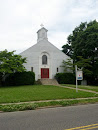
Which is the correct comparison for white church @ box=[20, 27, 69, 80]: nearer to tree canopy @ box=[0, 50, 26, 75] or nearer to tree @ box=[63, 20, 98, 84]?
tree canopy @ box=[0, 50, 26, 75]

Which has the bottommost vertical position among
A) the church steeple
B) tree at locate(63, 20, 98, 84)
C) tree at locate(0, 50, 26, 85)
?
tree at locate(0, 50, 26, 85)

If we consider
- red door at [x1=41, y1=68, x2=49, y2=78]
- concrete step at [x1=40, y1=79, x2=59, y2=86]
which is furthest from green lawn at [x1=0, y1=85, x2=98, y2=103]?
red door at [x1=41, y1=68, x2=49, y2=78]

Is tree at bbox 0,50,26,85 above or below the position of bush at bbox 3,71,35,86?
above

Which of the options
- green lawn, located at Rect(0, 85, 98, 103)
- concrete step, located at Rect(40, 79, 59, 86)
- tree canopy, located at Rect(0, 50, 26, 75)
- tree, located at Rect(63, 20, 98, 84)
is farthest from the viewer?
tree, located at Rect(63, 20, 98, 84)

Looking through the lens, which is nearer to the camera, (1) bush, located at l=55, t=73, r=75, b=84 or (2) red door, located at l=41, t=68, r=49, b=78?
(1) bush, located at l=55, t=73, r=75, b=84

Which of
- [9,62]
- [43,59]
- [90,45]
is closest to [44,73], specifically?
[43,59]

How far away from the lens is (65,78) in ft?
91.6

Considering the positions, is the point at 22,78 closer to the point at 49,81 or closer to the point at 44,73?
the point at 49,81

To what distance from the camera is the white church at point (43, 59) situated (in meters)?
28.4

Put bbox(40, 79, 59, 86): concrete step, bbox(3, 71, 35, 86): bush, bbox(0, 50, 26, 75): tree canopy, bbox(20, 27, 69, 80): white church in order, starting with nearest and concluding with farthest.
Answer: bbox(0, 50, 26, 75): tree canopy, bbox(3, 71, 35, 86): bush, bbox(40, 79, 59, 86): concrete step, bbox(20, 27, 69, 80): white church

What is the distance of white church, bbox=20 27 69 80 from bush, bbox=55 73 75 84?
1.49m

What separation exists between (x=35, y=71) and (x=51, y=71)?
120 inches

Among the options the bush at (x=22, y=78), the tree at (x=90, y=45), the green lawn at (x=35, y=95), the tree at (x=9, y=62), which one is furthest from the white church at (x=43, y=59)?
the green lawn at (x=35, y=95)

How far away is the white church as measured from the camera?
93.2 feet
